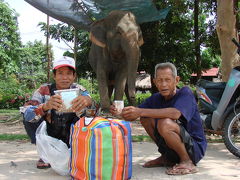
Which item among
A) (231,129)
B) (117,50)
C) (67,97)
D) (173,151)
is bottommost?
(173,151)

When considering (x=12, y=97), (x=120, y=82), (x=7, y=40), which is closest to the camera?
(x=120, y=82)

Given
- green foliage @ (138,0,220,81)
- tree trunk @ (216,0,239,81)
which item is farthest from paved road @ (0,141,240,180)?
green foliage @ (138,0,220,81)

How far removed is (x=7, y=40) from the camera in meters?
19.8

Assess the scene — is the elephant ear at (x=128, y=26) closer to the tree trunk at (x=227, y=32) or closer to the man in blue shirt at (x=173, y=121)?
the tree trunk at (x=227, y=32)

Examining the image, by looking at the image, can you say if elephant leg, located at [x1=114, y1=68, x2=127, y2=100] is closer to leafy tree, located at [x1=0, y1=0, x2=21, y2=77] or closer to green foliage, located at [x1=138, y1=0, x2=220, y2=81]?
green foliage, located at [x1=138, y1=0, x2=220, y2=81]

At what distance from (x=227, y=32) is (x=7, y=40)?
17.3 meters

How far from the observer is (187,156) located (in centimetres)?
277

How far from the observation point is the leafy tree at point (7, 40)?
19166 mm

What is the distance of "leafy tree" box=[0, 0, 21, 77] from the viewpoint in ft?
62.9

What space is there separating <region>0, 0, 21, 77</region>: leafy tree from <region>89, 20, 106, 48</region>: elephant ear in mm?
14165

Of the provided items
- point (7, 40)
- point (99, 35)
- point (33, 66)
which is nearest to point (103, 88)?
point (99, 35)

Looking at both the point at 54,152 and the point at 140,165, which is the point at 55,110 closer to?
the point at 54,152

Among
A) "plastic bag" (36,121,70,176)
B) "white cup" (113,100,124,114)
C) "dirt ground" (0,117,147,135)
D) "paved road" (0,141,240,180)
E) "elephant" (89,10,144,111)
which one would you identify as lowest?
"dirt ground" (0,117,147,135)

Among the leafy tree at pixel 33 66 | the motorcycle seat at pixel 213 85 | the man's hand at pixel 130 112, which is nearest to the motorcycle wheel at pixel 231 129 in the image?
the motorcycle seat at pixel 213 85
